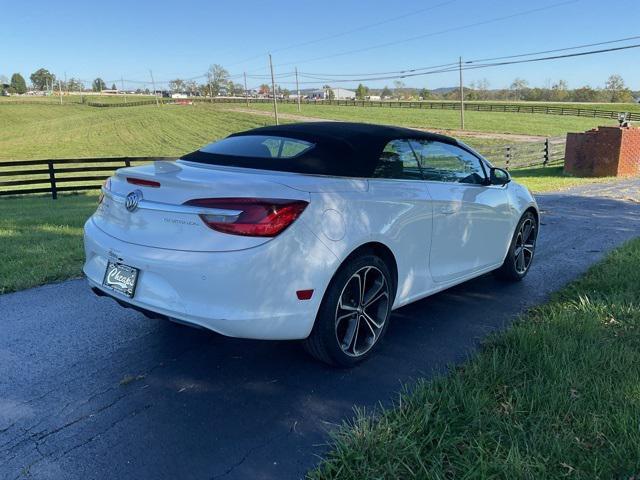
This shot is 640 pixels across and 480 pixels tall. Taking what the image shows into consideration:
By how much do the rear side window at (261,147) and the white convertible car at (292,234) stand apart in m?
0.02

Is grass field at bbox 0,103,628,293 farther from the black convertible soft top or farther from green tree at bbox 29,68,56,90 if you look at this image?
green tree at bbox 29,68,56,90

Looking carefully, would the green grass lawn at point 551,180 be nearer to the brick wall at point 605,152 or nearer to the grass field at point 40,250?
the brick wall at point 605,152

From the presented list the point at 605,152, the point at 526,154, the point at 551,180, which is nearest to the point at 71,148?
the point at 526,154

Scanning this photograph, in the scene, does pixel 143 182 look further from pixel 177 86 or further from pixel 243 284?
pixel 177 86

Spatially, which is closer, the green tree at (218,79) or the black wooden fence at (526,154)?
the black wooden fence at (526,154)

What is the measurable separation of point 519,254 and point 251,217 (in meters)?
3.49

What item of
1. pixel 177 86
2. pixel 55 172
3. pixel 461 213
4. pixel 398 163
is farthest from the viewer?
pixel 177 86

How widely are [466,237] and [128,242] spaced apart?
2.64 m

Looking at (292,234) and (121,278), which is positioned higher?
(292,234)

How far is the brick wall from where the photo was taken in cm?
1642

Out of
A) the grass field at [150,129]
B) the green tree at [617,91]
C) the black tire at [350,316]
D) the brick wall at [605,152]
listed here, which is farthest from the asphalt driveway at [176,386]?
the green tree at [617,91]

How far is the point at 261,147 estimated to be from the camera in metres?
3.90

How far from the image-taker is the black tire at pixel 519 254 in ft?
17.0

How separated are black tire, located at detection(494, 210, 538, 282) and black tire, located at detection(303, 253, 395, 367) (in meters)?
2.05
